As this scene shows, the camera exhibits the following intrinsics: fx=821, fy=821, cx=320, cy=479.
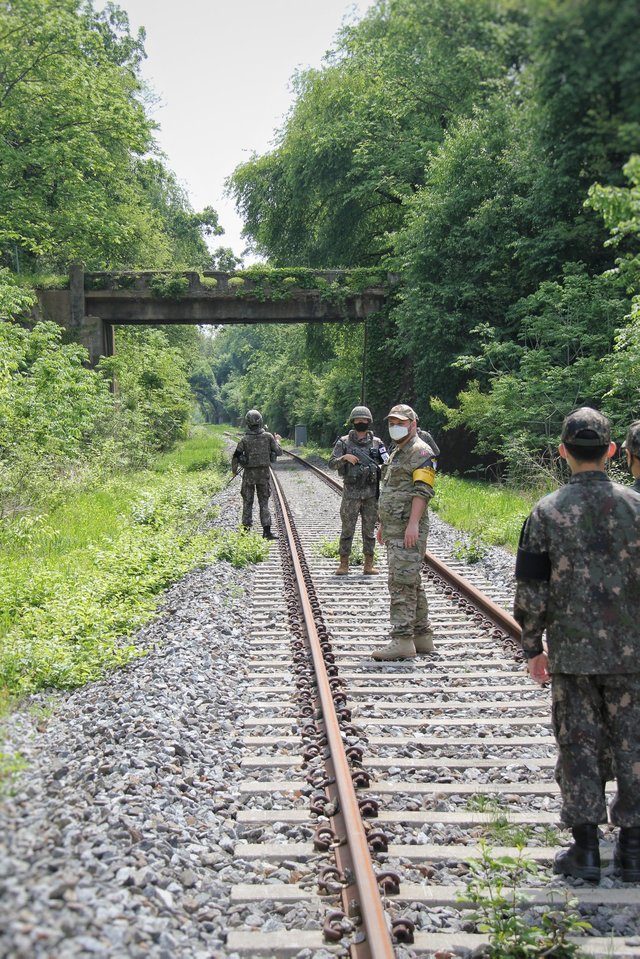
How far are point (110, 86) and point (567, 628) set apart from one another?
29.4 meters

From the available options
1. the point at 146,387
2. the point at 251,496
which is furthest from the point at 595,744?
the point at 146,387

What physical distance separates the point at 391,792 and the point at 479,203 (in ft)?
58.6

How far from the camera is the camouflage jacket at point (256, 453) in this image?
512 inches

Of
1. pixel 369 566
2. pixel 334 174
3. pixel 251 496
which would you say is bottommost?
pixel 369 566

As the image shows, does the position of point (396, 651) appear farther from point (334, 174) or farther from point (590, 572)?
point (334, 174)

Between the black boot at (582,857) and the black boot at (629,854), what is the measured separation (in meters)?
0.11

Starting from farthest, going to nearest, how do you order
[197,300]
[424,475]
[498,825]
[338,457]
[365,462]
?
[197,300] < [365,462] < [338,457] < [424,475] < [498,825]

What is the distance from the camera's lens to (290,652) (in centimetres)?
711

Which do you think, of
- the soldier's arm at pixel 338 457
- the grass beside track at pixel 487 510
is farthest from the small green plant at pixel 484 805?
the grass beside track at pixel 487 510

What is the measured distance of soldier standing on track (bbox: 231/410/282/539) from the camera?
42.6 ft

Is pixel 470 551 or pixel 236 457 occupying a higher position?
pixel 236 457

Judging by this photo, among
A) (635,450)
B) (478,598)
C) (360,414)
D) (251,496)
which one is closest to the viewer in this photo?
(635,450)

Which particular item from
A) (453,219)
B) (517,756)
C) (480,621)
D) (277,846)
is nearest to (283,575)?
(480,621)

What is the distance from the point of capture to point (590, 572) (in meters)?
3.67
